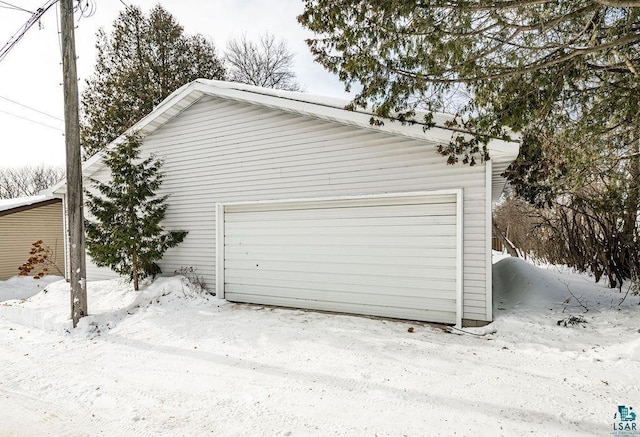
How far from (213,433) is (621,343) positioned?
183 inches

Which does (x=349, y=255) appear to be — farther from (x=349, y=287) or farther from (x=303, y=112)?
(x=303, y=112)

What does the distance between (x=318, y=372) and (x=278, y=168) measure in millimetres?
4006

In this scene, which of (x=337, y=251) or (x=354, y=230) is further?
(x=337, y=251)

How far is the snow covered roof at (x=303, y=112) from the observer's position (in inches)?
186

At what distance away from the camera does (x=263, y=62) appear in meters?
19.8

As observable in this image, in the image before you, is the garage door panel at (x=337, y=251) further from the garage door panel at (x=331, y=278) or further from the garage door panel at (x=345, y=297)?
the garage door panel at (x=345, y=297)

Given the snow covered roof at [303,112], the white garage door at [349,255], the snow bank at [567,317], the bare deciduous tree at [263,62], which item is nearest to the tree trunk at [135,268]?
the white garage door at [349,255]

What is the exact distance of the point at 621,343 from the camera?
12.8 feet

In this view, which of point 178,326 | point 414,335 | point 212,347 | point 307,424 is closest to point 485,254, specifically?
point 414,335

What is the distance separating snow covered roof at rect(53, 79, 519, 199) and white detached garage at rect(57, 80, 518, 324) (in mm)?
24

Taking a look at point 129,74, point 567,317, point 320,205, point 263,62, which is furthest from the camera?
point 263,62

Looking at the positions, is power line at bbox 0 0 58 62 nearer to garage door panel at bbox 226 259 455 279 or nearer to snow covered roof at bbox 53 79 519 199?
snow covered roof at bbox 53 79 519 199

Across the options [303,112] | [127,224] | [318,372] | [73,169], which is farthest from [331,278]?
[73,169]

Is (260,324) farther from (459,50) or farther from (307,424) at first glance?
(459,50)
